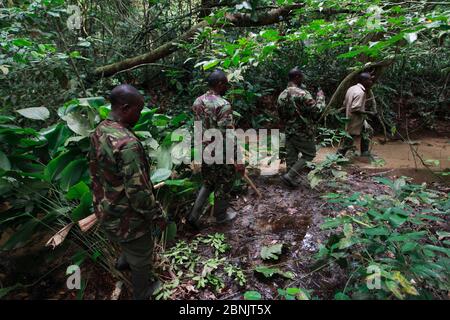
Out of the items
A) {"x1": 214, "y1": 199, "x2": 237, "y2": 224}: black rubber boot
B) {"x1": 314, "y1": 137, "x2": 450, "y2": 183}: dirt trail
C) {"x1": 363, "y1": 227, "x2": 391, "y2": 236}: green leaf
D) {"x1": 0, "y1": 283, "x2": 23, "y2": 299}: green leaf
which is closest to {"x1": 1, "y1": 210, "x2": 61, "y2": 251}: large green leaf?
{"x1": 0, "y1": 283, "x2": 23, "y2": 299}: green leaf

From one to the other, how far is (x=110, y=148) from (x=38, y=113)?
1.75 m

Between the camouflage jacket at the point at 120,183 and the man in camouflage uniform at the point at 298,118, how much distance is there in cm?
277

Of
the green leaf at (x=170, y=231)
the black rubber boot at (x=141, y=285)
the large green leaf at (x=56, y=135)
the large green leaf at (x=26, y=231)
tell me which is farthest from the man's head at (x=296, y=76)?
the large green leaf at (x=26, y=231)

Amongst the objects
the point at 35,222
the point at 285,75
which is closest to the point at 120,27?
the point at 285,75

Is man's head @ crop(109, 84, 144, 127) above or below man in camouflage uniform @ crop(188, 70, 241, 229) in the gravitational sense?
above

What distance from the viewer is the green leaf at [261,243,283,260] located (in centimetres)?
281

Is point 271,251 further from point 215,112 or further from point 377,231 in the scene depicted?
point 215,112

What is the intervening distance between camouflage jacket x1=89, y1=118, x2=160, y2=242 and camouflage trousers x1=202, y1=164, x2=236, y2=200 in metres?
1.29

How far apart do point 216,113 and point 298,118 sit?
1593 millimetres

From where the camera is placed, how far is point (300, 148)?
4453mm

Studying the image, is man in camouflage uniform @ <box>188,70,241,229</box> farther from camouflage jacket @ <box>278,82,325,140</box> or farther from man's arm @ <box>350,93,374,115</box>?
man's arm @ <box>350,93,374,115</box>

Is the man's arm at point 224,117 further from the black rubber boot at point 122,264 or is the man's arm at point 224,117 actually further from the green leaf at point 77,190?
the black rubber boot at point 122,264
